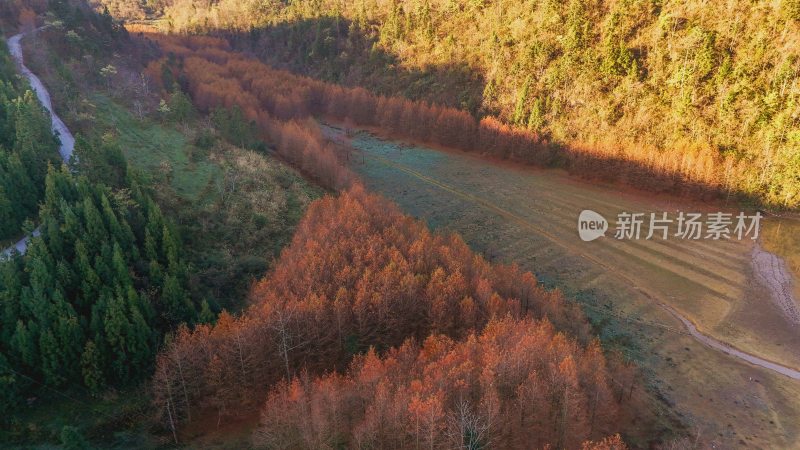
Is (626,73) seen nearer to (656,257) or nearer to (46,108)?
(656,257)

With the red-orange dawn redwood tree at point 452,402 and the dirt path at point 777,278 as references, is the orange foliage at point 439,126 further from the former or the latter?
the red-orange dawn redwood tree at point 452,402

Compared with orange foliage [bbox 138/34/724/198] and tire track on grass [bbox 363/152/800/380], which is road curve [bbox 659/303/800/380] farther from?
orange foliage [bbox 138/34/724/198]

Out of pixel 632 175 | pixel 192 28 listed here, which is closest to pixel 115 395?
pixel 632 175

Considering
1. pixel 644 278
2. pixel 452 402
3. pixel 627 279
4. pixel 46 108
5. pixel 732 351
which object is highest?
pixel 46 108

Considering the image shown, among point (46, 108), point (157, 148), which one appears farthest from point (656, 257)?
point (46, 108)

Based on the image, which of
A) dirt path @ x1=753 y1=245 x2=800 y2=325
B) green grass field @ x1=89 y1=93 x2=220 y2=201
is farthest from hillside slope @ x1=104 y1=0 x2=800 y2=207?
green grass field @ x1=89 y1=93 x2=220 y2=201

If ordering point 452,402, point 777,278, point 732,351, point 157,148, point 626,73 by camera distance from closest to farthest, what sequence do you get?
point 452,402, point 732,351, point 777,278, point 157,148, point 626,73
